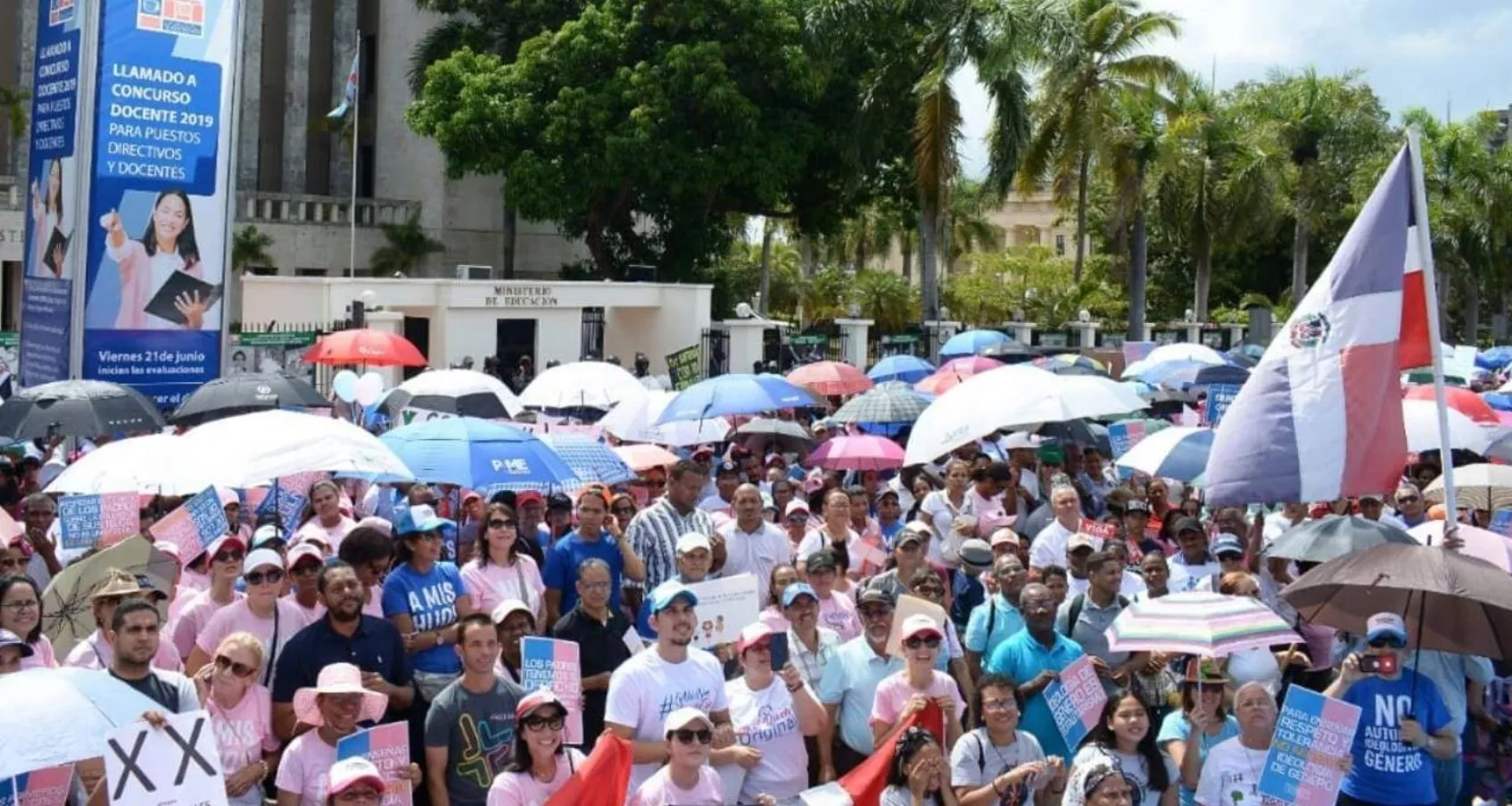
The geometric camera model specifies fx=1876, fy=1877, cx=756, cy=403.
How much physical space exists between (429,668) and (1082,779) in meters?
2.92

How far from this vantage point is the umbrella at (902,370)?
21.5 m

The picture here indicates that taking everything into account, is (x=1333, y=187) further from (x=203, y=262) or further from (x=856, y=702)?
(x=856, y=702)

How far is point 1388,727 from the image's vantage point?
7.74m

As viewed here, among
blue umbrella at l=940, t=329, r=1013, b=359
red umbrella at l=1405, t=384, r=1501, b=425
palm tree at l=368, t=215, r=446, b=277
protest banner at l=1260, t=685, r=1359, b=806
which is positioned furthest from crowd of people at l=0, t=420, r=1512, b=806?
palm tree at l=368, t=215, r=446, b=277

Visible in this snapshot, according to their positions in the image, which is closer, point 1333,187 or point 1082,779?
point 1082,779

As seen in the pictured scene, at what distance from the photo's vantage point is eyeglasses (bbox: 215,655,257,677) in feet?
22.2

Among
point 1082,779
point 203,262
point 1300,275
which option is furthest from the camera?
point 1300,275

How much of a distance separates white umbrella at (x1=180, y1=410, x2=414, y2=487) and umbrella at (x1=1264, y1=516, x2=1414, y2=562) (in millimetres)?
4598

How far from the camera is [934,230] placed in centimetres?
3347

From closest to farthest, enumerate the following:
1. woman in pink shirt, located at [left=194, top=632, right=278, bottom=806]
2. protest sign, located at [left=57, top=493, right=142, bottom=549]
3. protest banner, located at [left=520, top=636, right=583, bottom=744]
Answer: woman in pink shirt, located at [left=194, top=632, right=278, bottom=806] → protest banner, located at [left=520, top=636, right=583, bottom=744] → protest sign, located at [left=57, top=493, right=142, bottom=549]

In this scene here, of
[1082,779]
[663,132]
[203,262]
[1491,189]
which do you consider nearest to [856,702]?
[1082,779]

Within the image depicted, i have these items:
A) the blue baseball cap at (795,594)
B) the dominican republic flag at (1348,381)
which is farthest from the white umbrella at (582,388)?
the blue baseball cap at (795,594)

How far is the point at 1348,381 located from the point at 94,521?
6423mm

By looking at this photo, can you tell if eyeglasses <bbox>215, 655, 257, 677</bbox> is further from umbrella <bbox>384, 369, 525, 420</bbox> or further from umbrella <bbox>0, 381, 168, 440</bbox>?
umbrella <bbox>384, 369, 525, 420</bbox>
